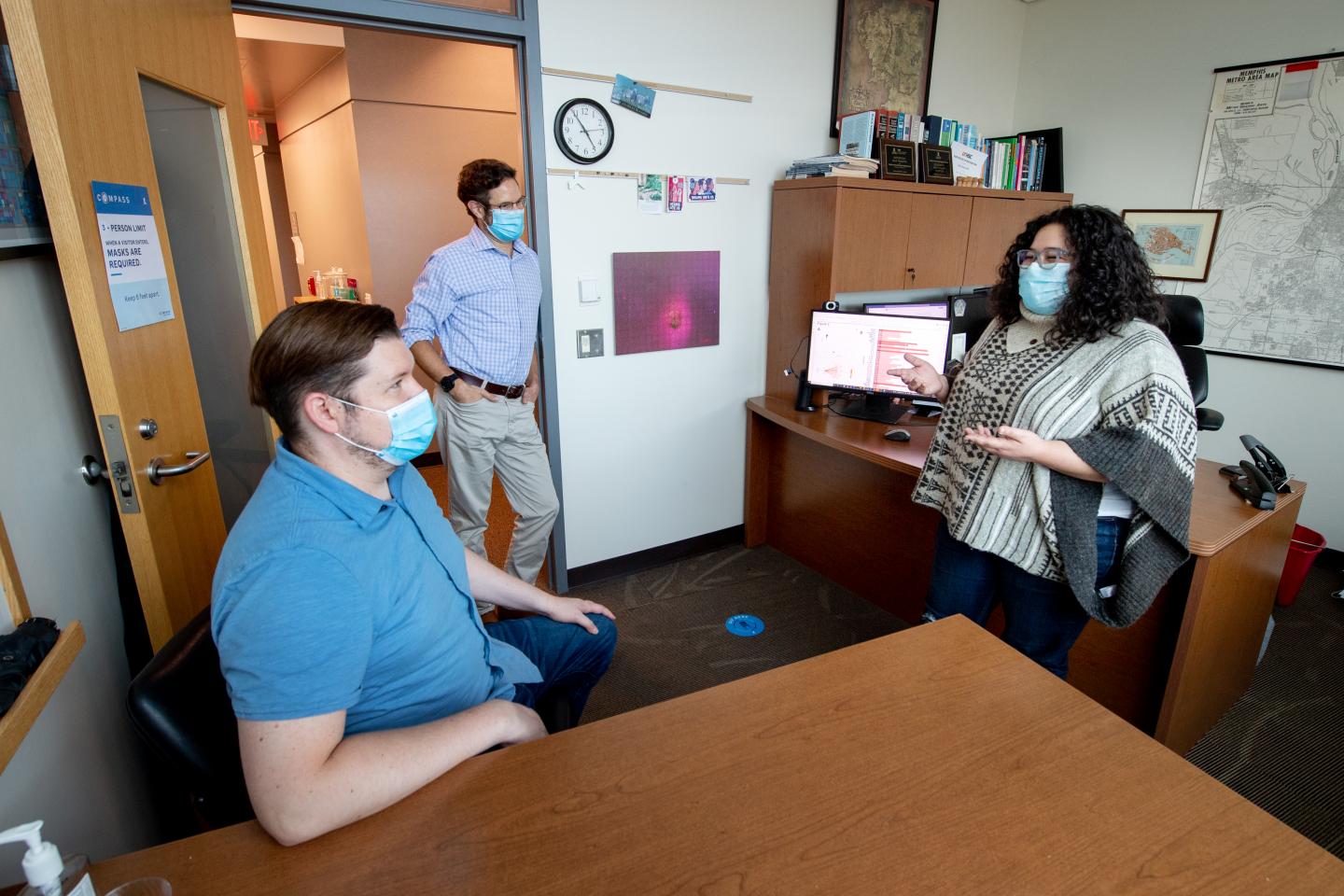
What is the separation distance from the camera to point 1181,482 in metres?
1.43

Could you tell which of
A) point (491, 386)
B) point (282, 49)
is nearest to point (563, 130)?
point (491, 386)

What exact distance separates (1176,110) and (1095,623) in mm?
2899

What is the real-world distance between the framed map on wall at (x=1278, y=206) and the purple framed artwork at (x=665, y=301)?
8.14 ft

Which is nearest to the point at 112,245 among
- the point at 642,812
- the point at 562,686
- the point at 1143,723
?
the point at 562,686

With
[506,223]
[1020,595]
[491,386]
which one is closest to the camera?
[1020,595]

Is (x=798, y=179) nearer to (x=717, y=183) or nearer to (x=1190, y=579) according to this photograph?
(x=717, y=183)

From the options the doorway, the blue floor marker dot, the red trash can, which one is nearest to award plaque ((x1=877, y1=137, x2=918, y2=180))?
the blue floor marker dot

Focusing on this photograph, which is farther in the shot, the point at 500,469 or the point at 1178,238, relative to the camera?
the point at 1178,238

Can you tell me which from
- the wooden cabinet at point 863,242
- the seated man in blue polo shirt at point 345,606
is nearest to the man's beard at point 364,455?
the seated man in blue polo shirt at point 345,606

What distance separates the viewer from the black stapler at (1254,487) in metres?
1.85

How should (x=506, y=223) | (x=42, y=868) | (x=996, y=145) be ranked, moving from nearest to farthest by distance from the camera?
(x=42, y=868)
(x=506, y=223)
(x=996, y=145)

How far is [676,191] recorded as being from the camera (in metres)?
2.86

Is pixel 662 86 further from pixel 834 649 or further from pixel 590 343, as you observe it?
pixel 834 649

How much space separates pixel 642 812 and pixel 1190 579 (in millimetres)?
1599
